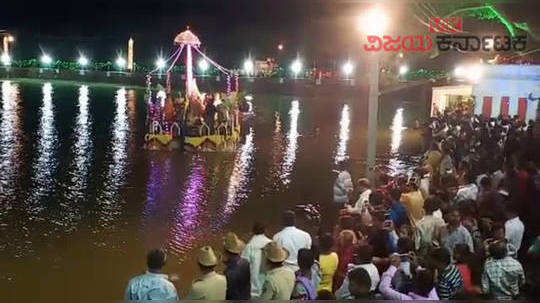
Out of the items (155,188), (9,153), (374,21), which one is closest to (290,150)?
(155,188)

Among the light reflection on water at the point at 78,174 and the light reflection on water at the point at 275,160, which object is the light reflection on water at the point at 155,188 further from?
the light reflection on water at the point at 275,160

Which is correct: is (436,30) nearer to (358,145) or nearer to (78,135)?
(358,145)

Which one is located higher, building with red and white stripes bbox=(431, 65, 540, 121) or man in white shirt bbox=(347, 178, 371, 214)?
building with red and white stripes bbox=(431, 65, 540, 121)

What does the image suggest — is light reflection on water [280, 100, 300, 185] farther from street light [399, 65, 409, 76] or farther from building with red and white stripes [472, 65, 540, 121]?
street light [399, 65, 409, 76]

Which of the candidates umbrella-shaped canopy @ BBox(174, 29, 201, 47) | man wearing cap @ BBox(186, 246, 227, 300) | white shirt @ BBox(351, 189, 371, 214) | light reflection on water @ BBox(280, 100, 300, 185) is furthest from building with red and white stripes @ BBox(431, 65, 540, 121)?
man wearing cap @ BBox(186, 246, 227, 300)

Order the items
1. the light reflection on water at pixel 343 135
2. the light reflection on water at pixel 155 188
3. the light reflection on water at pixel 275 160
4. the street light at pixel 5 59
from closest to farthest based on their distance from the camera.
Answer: the light reflection on water at pixel 155 188 → the light reflection on water at pixel 275 160 → the light reflection on water at pixel 343 135 → the street light at pixel 5 59

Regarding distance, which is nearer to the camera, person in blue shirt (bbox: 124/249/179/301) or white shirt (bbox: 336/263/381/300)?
person in blue shirt (bbox: 124/249/179/301)

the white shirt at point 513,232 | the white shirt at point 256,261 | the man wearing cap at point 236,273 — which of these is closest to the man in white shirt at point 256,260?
the white shirt at point 256,261

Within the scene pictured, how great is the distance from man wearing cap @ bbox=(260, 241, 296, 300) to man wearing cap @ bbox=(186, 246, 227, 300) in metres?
0.39

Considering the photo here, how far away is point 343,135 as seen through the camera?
79.6 feet

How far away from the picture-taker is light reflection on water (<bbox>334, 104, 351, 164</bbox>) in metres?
19.2

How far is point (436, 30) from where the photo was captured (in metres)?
11.0

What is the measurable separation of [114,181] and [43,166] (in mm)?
2768

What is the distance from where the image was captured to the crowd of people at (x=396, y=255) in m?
5.32
